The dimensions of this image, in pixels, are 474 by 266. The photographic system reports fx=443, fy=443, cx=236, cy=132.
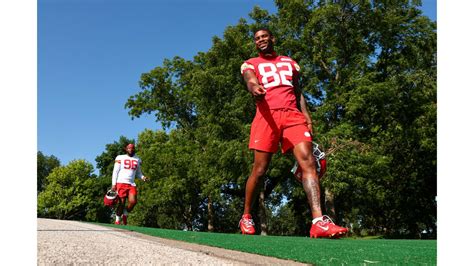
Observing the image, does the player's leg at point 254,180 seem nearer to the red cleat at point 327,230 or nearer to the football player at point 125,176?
the red cleat at point 327,230

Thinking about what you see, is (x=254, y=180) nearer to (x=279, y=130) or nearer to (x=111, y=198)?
(x=279, y=130)

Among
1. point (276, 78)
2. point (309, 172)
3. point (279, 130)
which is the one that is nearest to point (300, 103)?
point (276, 78)

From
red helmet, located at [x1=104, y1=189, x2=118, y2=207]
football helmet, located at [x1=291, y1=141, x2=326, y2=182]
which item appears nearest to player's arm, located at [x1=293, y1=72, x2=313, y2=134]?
football helmet, located at [x1=291, y1=141, x2=326, y2=182]

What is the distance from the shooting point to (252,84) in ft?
15.8

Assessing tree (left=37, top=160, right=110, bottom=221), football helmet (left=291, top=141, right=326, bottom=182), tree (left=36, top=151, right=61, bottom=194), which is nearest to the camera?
football helmet (left=291, top=141, right=326, bottom=182)

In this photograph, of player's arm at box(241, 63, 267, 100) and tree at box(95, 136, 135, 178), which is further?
tree at box(95, 136, 135, 178)

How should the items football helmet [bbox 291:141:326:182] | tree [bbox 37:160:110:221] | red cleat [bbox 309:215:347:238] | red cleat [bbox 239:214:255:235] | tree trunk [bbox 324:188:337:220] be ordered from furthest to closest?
tree [bbox 37:160:110:221] < tree trunk [bbox 324:188:337:220] < red cleat [bbox 239:214:255:235] < football helmet [bbox 291:141:326:182] < red cleat [bbox 309:215:347:238]

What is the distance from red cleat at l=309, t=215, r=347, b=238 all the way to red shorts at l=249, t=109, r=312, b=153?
94cm

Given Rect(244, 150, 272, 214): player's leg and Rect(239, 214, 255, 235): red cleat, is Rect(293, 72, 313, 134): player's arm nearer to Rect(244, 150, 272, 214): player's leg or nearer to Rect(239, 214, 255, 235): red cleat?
Rect(244, 150, 272, 214): player's leg

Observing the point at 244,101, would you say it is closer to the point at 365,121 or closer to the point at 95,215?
the point at 365,121

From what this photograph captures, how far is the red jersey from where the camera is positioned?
5023 millimetres

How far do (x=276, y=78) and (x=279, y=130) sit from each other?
621 mm

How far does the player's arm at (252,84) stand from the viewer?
4516 millimetres
